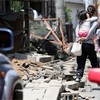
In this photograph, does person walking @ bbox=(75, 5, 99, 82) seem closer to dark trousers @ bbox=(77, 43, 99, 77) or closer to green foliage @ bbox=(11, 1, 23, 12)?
dark trousers @ bbox=(77, 43, 99, 77)

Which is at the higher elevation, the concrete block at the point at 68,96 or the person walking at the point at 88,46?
the person walking at the point at 88,46

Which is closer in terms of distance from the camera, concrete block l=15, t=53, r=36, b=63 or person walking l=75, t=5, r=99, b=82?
person walking l=75, t=5, r=99, b=82

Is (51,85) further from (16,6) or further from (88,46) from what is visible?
(16,6)

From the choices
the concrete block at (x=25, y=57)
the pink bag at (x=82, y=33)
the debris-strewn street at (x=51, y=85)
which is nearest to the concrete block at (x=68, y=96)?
the debris-strewn street at (x=51, y=85)

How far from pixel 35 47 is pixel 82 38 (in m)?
7.16

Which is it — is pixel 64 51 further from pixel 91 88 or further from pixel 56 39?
pixel 91 88

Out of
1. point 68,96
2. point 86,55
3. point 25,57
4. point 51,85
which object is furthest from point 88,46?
point 25,57

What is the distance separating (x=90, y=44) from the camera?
1013 centimetres

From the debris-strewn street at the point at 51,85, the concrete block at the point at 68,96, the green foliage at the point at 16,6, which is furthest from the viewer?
the green foliage at the point at 16,6

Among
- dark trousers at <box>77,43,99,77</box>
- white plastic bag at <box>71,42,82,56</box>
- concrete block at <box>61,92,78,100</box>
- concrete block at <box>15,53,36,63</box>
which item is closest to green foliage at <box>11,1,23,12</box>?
concrete block at <box>15,53,36,63</box>

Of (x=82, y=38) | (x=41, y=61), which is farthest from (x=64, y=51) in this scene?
(x=82, y=38)

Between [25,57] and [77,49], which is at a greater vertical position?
[77,49]

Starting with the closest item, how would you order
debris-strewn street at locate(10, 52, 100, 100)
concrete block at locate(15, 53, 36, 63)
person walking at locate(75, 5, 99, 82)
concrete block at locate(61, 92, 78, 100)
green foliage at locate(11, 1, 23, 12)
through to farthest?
debris-strewn street at locate(10, 52, 100, 100)
concrete block at locate(61, 92, 78, 100)
person walking at locate(75, 5, 99, 82)
concrete block at locate(15, 53, 36, 63)
green foliage at locate(11, 1, 23, 12)

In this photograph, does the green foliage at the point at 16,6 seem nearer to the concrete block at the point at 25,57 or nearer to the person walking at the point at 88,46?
the concrete block at the point at 25,57
